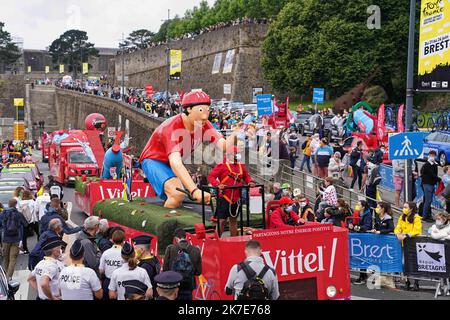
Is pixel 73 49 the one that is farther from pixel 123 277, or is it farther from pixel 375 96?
pixel 123 277

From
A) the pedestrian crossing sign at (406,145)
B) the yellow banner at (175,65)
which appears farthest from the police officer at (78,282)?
the yellow banner at (175,65)

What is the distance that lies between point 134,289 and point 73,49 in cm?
15963

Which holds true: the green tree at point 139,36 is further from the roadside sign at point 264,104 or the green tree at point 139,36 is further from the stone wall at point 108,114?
the roadside sign at point 264,104

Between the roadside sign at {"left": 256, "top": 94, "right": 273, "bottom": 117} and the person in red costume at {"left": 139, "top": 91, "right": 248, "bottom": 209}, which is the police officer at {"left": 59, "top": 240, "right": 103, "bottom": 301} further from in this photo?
the roadside sign at {"left": 256, "top": 94, "right": 273, "bottom": 117}

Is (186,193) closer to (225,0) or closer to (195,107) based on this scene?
(195,107)

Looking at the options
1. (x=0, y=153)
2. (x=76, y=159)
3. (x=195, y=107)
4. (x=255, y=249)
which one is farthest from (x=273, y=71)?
(x=255, y=249)

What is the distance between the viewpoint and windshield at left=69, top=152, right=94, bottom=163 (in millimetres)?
36719

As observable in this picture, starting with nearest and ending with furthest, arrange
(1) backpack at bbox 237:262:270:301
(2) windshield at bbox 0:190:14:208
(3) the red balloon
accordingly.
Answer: (1) backpack at bbox 237:262:270:301 < (2) windshield at bbox 0:190:14:208 < (3) the red balloon

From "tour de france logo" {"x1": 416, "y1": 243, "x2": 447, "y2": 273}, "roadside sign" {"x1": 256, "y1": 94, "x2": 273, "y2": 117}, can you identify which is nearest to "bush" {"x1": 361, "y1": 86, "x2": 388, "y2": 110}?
"roadside sign" {"x1": 256, "y1": 94, "x2": 273, "y2": 117}

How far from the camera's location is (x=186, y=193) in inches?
589

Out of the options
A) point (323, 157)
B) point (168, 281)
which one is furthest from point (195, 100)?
point (323, 157)

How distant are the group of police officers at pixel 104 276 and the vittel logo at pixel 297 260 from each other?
1.90 meters

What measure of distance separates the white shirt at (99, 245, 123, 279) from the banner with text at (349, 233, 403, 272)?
6.61m
